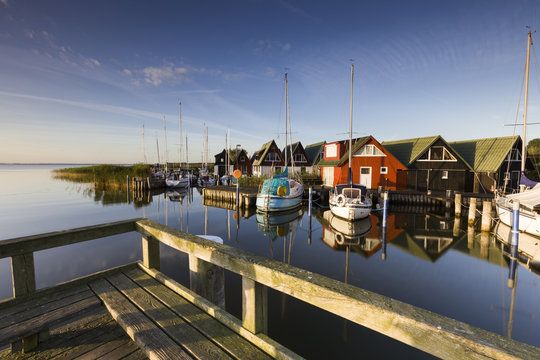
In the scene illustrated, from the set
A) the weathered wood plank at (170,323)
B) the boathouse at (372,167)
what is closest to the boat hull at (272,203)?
the boathouse at (372,167)

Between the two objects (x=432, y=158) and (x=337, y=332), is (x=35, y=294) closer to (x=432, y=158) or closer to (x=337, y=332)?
(x=337, y=332)

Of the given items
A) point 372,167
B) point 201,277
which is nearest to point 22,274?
point 201,277

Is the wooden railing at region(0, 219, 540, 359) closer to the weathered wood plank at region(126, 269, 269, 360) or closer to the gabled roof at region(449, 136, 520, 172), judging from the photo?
the weathered wood plank at region(126, 269, 269, 360)

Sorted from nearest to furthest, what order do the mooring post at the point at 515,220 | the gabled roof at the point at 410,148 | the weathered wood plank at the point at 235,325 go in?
1. the weathered wood plank at the point at 235,325
2. the mooring post at the point at 515,220
3. the gabled roof at the point at 410,148

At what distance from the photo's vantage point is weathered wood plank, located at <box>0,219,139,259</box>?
2842 millimetres

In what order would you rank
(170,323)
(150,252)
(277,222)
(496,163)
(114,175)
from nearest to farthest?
(170,323) < (150,252) < (277,222) < (496,163) < (114,175)

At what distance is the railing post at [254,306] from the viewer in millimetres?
2322

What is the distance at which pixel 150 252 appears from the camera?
376 centimetres

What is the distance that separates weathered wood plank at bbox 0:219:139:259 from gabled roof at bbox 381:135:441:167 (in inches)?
1204

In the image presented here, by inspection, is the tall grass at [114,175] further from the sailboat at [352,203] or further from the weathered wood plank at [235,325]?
the weathered wood plank at [235,325]

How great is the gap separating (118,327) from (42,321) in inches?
29.1

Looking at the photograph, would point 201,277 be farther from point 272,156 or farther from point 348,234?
point 272,156

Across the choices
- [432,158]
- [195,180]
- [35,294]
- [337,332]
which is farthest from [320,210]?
[195,180]

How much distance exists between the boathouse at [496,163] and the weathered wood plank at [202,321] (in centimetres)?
A: 3079
